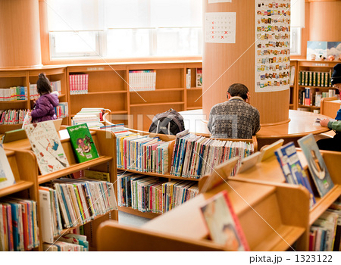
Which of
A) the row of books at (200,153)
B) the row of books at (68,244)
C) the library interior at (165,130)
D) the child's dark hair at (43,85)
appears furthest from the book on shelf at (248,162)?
the child's dark hair at (43,85)

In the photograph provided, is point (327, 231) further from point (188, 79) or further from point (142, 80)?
point (188, 79)

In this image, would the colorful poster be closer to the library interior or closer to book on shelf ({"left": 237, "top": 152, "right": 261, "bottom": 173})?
the library interior

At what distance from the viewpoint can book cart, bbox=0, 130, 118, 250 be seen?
295cm

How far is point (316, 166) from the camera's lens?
2820 mm

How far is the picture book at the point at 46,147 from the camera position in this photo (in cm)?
321

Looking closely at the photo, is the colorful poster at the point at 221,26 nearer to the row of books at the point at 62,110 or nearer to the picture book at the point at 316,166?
the picture book at the point at 316,166

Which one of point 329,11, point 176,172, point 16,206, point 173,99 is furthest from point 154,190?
point 329,11

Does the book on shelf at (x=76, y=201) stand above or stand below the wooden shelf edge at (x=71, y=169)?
below

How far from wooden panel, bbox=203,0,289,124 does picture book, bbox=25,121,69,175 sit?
2.35m

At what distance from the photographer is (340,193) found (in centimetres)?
281

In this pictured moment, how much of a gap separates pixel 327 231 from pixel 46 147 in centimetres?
203

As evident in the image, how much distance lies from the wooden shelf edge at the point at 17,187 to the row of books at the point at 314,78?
7284 millimetres

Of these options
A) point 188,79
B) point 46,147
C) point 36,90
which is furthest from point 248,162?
point 188,79

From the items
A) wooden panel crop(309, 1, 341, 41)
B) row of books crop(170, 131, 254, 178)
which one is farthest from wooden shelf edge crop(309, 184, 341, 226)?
wooden panel crop(309, 1, 341, 41)
